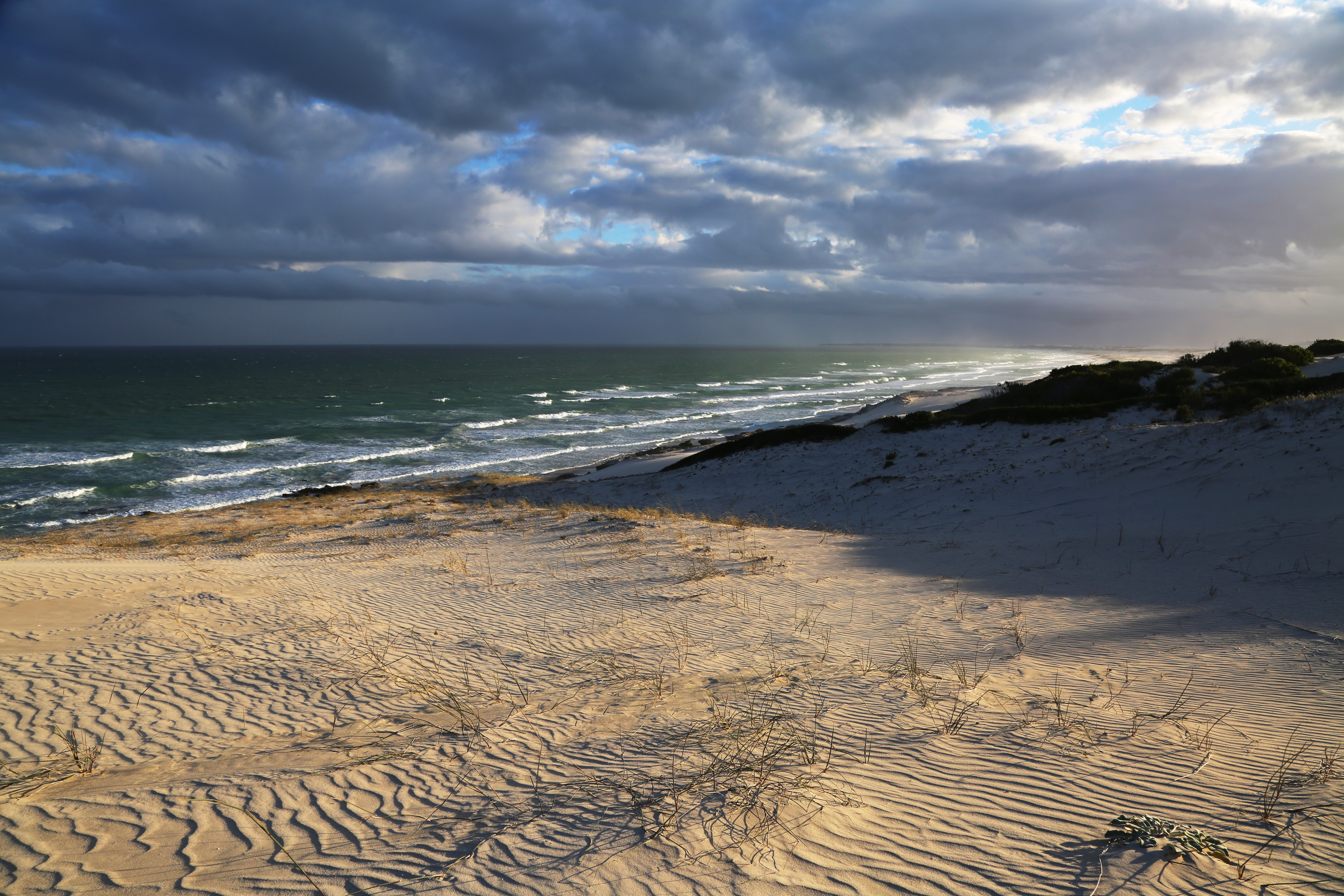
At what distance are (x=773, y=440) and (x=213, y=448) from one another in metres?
33.5

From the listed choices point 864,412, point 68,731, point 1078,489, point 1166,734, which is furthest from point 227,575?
point 864,412

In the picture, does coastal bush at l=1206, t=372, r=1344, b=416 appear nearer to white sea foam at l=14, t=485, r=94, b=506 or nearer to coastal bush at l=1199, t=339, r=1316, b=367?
coastal bush at l=1199, t=339, r=1316, b=367

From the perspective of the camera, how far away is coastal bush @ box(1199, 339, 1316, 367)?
28.4 meters

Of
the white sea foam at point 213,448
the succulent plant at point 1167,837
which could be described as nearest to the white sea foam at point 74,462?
the white sea foam at point 213,448

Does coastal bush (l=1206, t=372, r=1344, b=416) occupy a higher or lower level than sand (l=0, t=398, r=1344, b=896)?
higher

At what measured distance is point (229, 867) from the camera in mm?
3750

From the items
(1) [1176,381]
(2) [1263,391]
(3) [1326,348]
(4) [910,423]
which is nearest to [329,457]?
(4) [910,423]

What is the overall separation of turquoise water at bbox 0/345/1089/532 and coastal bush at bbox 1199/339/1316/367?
24.1 metres

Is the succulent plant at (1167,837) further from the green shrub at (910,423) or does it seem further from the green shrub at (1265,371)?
the green shrub at (1265,371)

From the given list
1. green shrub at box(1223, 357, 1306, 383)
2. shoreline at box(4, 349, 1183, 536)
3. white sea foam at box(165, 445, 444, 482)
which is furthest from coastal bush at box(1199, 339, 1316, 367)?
white sea foam at box(165, 445, 444, 482)

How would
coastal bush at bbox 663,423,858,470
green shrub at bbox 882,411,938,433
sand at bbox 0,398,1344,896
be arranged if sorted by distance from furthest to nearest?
coastal bush at bbox 663,423,858,470 → green shrub at bbox 882,411,938,433 → sand at bbox 0,398,1344,896

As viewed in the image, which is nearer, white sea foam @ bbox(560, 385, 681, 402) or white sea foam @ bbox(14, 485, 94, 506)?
white sea foam @ bbox(14, 485, 94, 506)

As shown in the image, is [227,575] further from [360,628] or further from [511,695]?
[511,695]

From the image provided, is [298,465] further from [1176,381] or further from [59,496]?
[1176,381]
